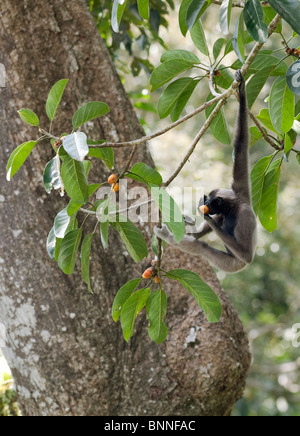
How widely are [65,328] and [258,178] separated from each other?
49.0 inches

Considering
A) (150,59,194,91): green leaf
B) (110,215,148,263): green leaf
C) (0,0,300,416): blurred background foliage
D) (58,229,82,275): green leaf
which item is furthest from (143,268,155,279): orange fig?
(0,0,300,416): blurred background foliage

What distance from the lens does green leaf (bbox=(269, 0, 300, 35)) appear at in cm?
139

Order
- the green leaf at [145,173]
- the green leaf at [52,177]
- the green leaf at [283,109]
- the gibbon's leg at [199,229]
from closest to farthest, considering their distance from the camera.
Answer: the green leaf at [52,177] < the green leaf at [145,173] < the green leaf at [283,109] < the gibbon's leg at [199,229]

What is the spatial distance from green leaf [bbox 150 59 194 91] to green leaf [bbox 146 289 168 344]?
83cm

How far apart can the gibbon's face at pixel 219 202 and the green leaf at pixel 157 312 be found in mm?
467

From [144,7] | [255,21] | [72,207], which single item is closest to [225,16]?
[255,21]

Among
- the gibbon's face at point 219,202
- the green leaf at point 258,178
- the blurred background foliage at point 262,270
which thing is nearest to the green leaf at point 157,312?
the gibbon's face at point 219,202

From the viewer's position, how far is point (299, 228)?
957 centimetres

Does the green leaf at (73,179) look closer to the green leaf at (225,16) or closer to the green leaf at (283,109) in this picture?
the green leaf at (225,16)

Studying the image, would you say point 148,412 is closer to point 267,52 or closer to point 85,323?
point 85,323

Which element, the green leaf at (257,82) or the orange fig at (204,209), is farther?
the orange fig at (204,209)

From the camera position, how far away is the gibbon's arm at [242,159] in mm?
1985

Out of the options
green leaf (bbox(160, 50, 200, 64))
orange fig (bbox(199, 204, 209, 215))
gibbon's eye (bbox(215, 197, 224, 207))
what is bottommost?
gibbon's eye (bbox(215, 197, 224, 207))

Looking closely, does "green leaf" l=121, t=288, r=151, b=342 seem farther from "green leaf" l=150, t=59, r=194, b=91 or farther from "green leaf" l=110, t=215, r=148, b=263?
"green leaf" l=150, t=59, r=194, b=91
